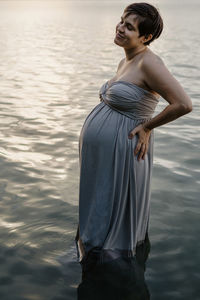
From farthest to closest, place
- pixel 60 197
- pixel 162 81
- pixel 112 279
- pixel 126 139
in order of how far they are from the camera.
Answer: pixel 60 197
pixel 112 279
pixel 126 139
pixel 162 81

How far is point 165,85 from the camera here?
3.55m

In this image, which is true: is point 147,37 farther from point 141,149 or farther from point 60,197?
point 60,197

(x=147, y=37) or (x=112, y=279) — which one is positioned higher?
(x=147, y=37)

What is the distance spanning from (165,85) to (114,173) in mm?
780

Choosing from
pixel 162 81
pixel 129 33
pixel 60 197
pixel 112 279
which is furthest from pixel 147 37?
pixel 60 197

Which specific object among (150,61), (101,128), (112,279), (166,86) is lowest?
(112,279)

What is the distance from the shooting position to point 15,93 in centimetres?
1230

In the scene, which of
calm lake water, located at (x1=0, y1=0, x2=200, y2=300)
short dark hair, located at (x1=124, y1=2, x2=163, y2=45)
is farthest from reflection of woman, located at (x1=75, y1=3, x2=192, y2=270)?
calm lake water, located at (x1=0, y1=0, x2=200, y2=300)

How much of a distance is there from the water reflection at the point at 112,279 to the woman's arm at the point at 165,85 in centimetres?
137

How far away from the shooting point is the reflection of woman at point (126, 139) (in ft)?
12.0

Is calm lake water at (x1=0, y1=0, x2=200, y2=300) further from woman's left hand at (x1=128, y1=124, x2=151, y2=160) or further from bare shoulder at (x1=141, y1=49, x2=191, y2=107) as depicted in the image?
woman's left hand at (x1=128, y1=124, x2=151, y2=160)

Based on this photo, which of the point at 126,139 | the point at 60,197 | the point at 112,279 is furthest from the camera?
the point at 60,197

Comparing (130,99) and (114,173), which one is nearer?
(130,99)

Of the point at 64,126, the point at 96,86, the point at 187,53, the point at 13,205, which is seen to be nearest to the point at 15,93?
the point at 96,86
